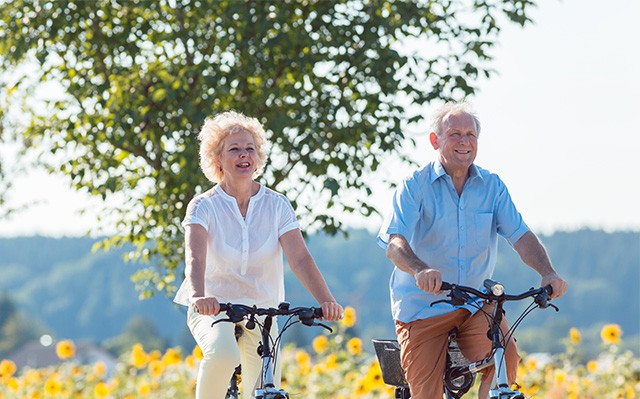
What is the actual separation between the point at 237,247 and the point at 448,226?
96cm

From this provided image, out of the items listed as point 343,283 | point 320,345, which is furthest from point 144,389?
point 343,283

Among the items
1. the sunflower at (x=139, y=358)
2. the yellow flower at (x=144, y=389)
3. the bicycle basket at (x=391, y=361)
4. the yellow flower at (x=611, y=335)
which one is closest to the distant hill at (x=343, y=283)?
the sunflower at (x=139, y=358)

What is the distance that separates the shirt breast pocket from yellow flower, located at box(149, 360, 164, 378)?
5683 millimetres

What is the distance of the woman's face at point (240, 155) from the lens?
584cm

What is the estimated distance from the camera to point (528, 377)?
35.8 feet

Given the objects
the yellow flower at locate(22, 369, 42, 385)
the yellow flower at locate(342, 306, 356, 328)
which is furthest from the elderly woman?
the yellow flower at locate(22, 369, 42, 385)

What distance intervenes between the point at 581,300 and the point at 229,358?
5494 inches

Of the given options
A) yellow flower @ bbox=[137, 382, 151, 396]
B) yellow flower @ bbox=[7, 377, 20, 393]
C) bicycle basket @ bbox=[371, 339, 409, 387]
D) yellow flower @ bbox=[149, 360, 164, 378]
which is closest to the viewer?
bicycle basket @ bbox=[371, 339, 409, 387]

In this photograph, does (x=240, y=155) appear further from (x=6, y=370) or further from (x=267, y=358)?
(x=6, y=370)

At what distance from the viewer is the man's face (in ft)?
19.0

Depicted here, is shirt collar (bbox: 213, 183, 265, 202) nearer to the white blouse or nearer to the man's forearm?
the white blouse

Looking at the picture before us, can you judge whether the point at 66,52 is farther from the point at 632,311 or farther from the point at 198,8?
the point at 632,311

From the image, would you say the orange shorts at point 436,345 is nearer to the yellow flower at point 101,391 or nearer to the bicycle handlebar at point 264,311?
the bicycle handlebar at point 264,311

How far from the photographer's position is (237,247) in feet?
19.2
